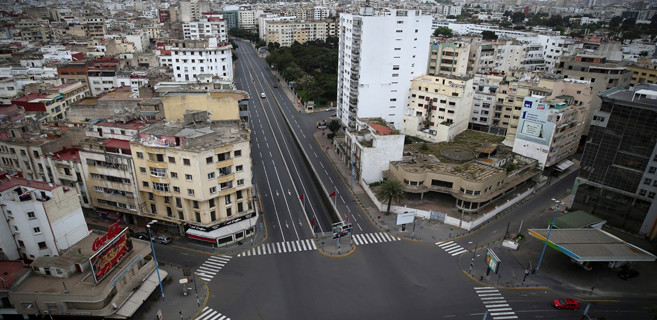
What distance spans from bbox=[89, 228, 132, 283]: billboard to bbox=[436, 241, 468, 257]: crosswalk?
47417 mm

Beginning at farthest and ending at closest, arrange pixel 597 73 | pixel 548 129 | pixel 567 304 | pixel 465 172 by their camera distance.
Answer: pixel 597 73 → pixel 548 129 → pixel 465 172 → pixel 567 304

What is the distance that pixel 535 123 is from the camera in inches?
3297

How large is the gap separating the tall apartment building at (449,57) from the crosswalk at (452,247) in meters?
81.9

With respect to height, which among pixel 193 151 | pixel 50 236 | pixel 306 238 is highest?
pixel 193 151

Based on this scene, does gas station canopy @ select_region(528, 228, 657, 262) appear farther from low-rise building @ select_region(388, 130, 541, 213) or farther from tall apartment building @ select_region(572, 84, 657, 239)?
low-rise building @ select_region(388, 130, 541, 213)

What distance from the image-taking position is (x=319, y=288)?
5328 centimetres

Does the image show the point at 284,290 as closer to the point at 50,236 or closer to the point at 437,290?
the point at 437,290

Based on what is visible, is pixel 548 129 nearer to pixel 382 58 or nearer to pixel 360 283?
pixel 382 58

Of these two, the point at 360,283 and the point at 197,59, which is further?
the point at 197,59

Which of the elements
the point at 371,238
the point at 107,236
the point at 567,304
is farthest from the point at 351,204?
the point at 107,236

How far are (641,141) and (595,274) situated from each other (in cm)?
2351

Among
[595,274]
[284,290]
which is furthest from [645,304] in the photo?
[284,290]

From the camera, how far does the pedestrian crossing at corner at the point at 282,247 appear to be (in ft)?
201

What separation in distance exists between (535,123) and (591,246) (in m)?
34.7
